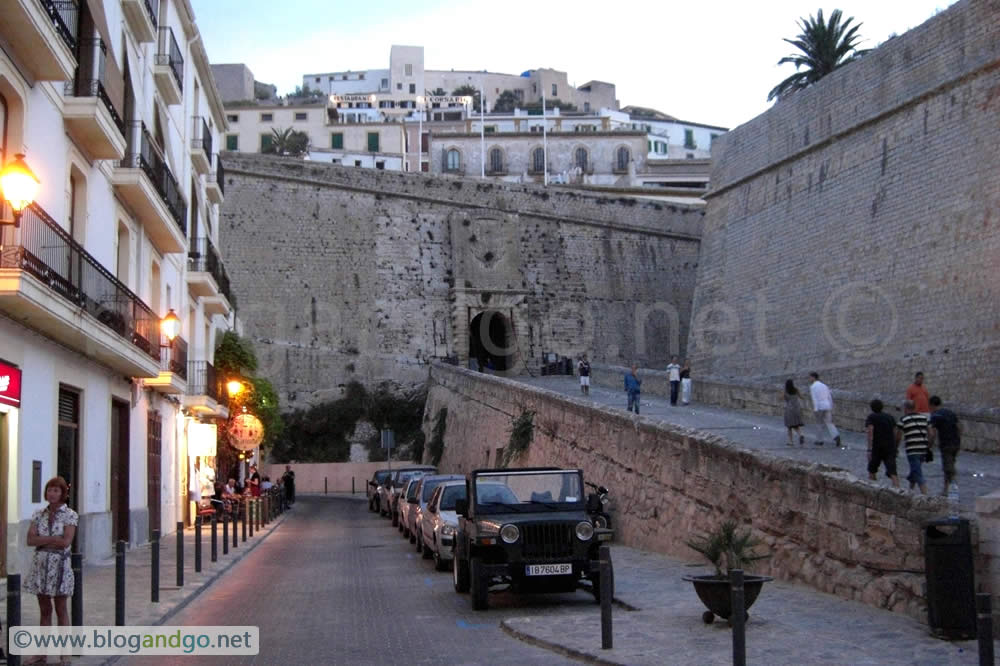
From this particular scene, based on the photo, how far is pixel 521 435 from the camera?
25.3 meters

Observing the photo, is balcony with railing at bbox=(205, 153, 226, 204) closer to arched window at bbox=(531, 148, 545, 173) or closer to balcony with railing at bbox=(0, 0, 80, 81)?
balcony with railing at bbox=(0, 0, 80, 81)

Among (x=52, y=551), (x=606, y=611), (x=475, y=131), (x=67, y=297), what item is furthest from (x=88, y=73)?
(x=475, y=131)

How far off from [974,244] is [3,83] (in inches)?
803

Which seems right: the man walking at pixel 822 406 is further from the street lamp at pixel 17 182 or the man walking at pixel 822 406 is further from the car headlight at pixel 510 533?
the street lamp at pixel 17 182

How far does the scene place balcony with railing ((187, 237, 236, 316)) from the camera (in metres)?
27.2

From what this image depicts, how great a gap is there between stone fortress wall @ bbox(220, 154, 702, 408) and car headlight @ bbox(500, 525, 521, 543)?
36385 millimetres

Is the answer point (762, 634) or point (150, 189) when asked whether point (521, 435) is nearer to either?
point (150, 189)

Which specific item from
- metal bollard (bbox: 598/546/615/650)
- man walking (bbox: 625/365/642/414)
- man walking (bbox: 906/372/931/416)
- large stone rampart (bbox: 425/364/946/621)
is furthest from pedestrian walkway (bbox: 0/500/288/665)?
man walking (bbox: 906/372/931/416)

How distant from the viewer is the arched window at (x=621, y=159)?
77.7m

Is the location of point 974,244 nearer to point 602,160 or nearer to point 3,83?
point 3,83

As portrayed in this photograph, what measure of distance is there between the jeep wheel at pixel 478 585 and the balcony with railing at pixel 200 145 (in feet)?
58.9

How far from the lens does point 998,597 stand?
8.68 m

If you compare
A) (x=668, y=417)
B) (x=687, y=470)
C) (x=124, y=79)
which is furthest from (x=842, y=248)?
(x=124, y=79)

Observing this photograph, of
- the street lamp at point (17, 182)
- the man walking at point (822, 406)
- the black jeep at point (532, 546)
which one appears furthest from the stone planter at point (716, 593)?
the man walking at point (822, 406)
